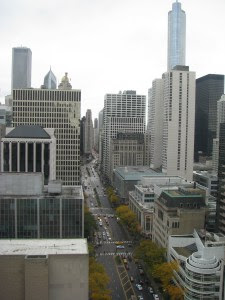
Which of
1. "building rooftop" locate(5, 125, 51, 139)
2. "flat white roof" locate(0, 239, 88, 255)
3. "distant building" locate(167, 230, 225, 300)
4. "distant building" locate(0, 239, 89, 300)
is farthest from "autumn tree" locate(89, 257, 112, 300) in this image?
"building rooftop" locate(5, 125, 51, 139)

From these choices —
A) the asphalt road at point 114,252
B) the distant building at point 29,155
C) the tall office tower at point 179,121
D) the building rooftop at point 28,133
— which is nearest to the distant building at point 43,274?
the asphalt road at point 114,252

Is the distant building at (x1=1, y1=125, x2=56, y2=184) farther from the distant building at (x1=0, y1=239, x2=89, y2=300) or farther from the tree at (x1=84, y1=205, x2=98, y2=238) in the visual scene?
the distant building at (x1=0, y1=239, x2=89, y2=300)

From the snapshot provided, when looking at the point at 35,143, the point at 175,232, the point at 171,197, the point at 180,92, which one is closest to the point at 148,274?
the point at 175,232

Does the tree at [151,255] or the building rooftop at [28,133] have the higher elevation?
the building rooftop at [28,133]

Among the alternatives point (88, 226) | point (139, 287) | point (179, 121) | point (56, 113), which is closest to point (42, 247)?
point (139, 287)

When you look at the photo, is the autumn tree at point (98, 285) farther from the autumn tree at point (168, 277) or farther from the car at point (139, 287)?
the autumn tree at point (168, 277)

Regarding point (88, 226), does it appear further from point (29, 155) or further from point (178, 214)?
point (178, 214)
